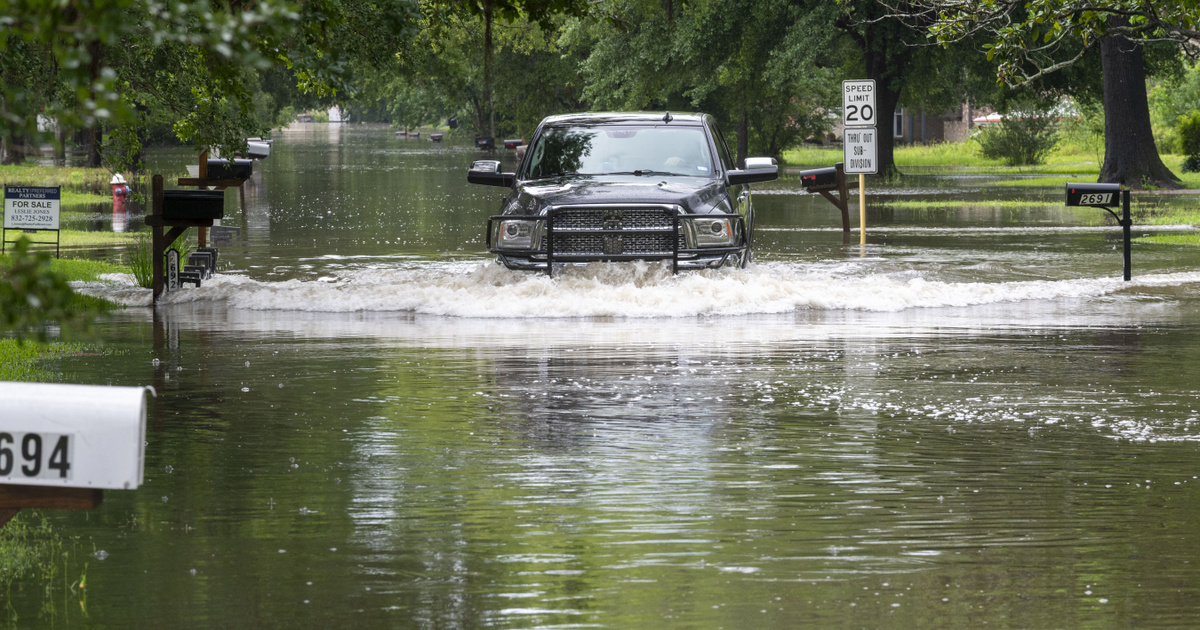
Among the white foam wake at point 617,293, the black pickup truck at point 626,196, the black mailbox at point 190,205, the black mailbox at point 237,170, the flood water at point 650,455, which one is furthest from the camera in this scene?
the black mailbox at point 237,170

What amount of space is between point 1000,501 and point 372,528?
273 cm

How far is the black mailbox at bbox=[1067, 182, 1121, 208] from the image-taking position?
609 inches

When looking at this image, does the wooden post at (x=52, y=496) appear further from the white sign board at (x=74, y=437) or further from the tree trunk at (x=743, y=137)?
the tree trunk at (x=743, y=137)

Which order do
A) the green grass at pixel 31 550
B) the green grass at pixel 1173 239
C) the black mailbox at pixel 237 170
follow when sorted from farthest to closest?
the green grass at pixel 1173 239
the black mailbox at pixel 237 170
the green grass at pixel 31 550

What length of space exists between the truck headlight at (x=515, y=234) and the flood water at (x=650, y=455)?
407 millimetres

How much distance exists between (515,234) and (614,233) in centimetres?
100

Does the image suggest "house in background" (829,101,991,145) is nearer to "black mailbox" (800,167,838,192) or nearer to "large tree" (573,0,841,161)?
"large tree" (573,0,841,161)

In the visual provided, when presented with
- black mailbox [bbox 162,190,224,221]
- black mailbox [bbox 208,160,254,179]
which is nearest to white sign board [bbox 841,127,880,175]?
black mailbox [bbox 208,160,254,179]

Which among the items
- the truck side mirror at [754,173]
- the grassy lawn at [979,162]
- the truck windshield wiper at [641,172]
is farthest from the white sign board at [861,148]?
the grassy lawn at [979,162]

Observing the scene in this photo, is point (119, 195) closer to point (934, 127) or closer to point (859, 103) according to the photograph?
point (859, 103)

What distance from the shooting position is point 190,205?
1427 cm

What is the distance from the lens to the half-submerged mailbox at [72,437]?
3.99m

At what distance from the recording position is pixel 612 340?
472 inches

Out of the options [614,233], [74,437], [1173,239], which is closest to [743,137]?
[1173,239]
